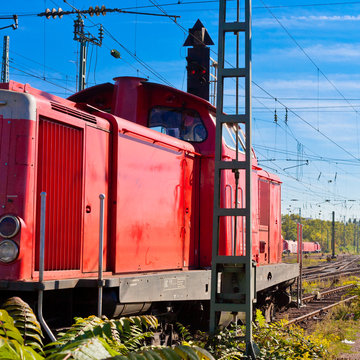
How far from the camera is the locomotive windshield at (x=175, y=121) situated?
809 centimetres

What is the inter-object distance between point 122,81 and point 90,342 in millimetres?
5828

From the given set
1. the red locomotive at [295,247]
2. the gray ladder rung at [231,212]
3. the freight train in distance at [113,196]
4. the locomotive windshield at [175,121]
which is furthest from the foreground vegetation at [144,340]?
the red locomotive at [295,247]

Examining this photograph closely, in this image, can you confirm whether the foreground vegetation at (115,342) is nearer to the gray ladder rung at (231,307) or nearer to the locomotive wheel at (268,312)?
the gray ladder rung at (231,307)

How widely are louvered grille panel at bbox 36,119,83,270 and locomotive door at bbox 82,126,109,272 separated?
107 mm

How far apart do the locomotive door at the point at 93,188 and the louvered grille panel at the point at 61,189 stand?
11 cm

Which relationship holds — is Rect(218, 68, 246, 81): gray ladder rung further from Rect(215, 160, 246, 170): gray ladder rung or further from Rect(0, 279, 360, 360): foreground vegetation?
Rect(0, 279, 360, 360): foreground vegetation

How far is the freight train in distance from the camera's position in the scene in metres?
5.21

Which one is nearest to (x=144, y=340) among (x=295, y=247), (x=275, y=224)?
(x=275, y=224)

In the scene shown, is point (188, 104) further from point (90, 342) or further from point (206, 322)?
point (90, 342)

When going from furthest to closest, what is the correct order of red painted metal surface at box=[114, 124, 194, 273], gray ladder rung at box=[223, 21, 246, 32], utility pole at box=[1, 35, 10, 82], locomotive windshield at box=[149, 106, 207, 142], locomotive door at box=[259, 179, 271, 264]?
utility pole at box=[1, 35, 10, 82] → locomotive door at box=[259, 179, 271, 264] → locomotive windshield at box=[149, 106, 207, 142] → red painted metal surface at box=[114, 124, 194, 273] → gray ladder rung at box=[223, 21, 246, 32]

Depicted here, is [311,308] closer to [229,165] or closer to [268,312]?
[268,312]

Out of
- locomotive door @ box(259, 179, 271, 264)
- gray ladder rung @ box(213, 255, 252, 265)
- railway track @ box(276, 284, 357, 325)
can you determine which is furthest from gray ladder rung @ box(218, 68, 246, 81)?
railway track @ box(276, 284, 357, 325)

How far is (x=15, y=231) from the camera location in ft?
16.5

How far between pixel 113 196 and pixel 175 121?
7.21 feet
